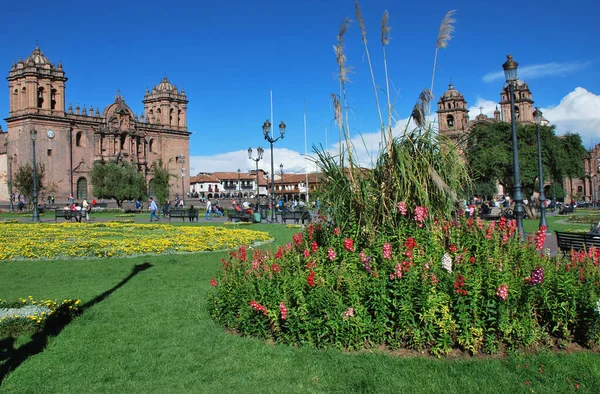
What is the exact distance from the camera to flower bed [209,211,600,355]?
5039 millimetres

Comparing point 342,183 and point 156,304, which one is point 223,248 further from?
point 342,183

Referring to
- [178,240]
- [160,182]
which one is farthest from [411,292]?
[160,182]

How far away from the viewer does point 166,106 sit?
73125 mm

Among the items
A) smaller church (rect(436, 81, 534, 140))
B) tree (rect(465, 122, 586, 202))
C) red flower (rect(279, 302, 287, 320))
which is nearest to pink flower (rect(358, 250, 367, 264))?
red flower (rect(279, 302, 287, 320))

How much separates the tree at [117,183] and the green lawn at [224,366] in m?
45.2

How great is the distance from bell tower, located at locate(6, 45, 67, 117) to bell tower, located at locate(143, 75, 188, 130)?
1495 centimetres

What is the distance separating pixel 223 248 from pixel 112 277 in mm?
4782

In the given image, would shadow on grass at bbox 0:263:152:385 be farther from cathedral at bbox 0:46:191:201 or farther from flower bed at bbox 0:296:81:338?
cathedral at bbox 0:46:191:201

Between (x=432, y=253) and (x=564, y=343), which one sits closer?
(x=564, y=343)

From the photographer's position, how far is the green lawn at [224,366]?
172 inches

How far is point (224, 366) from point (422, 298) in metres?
1.99

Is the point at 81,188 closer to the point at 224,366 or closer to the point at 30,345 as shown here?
the point at 30,345

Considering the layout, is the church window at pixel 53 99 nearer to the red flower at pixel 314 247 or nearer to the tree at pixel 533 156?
the tree at pixel 533 156

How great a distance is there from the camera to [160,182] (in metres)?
47.8
